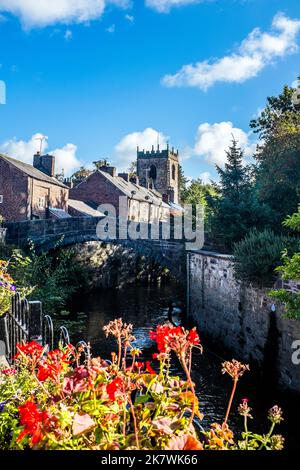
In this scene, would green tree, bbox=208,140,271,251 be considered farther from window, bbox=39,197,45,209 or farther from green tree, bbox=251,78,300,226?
window, bbox=39,197,45,209

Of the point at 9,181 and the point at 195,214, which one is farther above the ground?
the point at 9,181

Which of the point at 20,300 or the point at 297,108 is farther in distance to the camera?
the point at 297,108

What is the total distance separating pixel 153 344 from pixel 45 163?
25983 millimetres

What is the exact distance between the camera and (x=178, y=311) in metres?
22.1

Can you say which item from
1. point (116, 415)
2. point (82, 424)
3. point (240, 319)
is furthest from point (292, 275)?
point (82, 424)

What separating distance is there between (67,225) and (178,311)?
9.71m

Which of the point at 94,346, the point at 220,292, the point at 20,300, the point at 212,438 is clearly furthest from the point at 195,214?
the point at 212,438

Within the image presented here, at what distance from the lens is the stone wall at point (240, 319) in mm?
10084

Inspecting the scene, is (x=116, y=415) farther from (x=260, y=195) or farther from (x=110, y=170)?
(x=110, y=170)

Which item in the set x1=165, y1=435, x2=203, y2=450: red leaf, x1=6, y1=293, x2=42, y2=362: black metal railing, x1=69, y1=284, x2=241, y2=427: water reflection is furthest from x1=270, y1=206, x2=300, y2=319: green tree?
x1=165, y1=435, x2=203, y2=450: red leaf

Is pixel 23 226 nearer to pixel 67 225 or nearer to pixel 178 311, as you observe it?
pixel 67 225

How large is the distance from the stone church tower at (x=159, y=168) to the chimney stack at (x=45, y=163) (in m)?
31.9

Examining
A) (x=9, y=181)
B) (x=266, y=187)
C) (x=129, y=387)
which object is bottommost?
(x=129, y=387)

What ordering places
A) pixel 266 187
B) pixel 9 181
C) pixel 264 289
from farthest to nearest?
pixel 9 181 → pixel 266 187 → pixel 264 289
